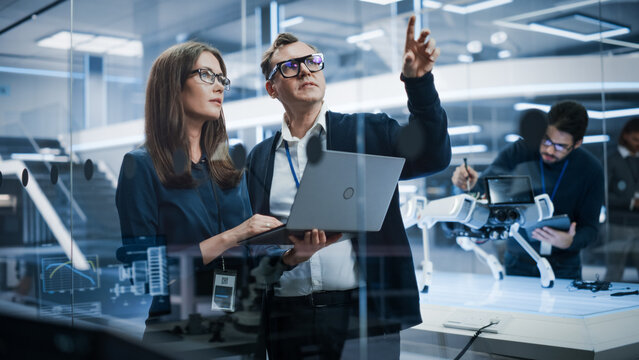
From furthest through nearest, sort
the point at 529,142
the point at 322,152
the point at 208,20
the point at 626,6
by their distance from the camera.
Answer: the point at 626,6 < the point at 529,142 < the point at 208,20 < the point at 322,152

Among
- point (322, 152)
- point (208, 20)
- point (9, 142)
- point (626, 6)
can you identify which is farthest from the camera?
point (626, 6)

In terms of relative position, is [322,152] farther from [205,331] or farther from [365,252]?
[205,331]

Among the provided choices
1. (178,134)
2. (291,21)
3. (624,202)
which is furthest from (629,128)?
(178,134)

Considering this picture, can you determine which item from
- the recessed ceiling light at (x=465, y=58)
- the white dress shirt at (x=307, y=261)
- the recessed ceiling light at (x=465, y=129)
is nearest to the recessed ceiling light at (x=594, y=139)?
the recessed ceiling light at (x=465, y=129)

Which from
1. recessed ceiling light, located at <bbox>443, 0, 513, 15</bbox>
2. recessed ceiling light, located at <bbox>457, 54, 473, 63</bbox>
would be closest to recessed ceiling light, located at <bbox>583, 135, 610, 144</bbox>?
recessed ceiling light, located at <bbox>457, 54, 473, 63</bbox>

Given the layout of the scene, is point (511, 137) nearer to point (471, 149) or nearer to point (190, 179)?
point (471, 149)

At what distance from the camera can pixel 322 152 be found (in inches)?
74.7

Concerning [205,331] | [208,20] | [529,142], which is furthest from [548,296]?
[208,20]

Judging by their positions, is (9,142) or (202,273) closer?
(202,273)

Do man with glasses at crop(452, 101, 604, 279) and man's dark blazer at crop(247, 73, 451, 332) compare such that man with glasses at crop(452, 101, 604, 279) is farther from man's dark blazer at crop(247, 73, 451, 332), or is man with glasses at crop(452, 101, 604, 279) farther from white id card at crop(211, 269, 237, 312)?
white id card at crop(211, 269, 237, 312)

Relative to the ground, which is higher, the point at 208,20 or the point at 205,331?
the point at 208,20

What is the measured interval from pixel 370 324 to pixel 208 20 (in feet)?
4.56

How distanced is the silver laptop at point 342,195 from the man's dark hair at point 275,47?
0.50 meters

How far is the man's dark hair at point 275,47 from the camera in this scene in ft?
7.07
